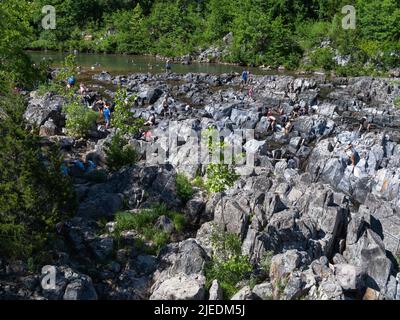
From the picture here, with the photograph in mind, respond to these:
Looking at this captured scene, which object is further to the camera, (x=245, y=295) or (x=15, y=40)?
(x=15, y=40)

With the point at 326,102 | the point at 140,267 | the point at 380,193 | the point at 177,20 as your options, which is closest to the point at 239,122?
the point at 326,102

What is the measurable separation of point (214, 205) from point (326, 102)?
27831mm

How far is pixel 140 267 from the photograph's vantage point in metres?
15.6

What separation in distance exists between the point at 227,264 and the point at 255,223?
2669 millimetres

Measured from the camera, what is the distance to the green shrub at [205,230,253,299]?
14.4m

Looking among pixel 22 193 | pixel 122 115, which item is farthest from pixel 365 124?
pixel 22 193

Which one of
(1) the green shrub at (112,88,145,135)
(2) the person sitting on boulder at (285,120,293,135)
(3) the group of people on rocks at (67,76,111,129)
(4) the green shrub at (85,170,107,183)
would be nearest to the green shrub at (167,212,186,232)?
(4) the green shrub at (85,170,107,183)

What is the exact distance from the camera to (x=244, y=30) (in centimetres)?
7600

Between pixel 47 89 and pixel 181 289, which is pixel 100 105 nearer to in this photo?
pixel 47 89

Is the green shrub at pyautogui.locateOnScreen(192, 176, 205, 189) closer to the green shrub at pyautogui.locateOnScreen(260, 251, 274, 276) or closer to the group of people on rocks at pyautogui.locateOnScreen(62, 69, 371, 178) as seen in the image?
the green shrub at pyautogui.locateOnScreen(260, 251, 274, 276)

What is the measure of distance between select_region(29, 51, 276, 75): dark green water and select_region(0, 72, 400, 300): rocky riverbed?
32087mm

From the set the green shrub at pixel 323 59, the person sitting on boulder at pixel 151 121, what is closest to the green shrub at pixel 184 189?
the person sitting on boulder at pixel 151 121

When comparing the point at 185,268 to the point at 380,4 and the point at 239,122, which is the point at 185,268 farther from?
the point at 380,4

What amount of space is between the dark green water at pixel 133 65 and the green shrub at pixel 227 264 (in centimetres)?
4652
